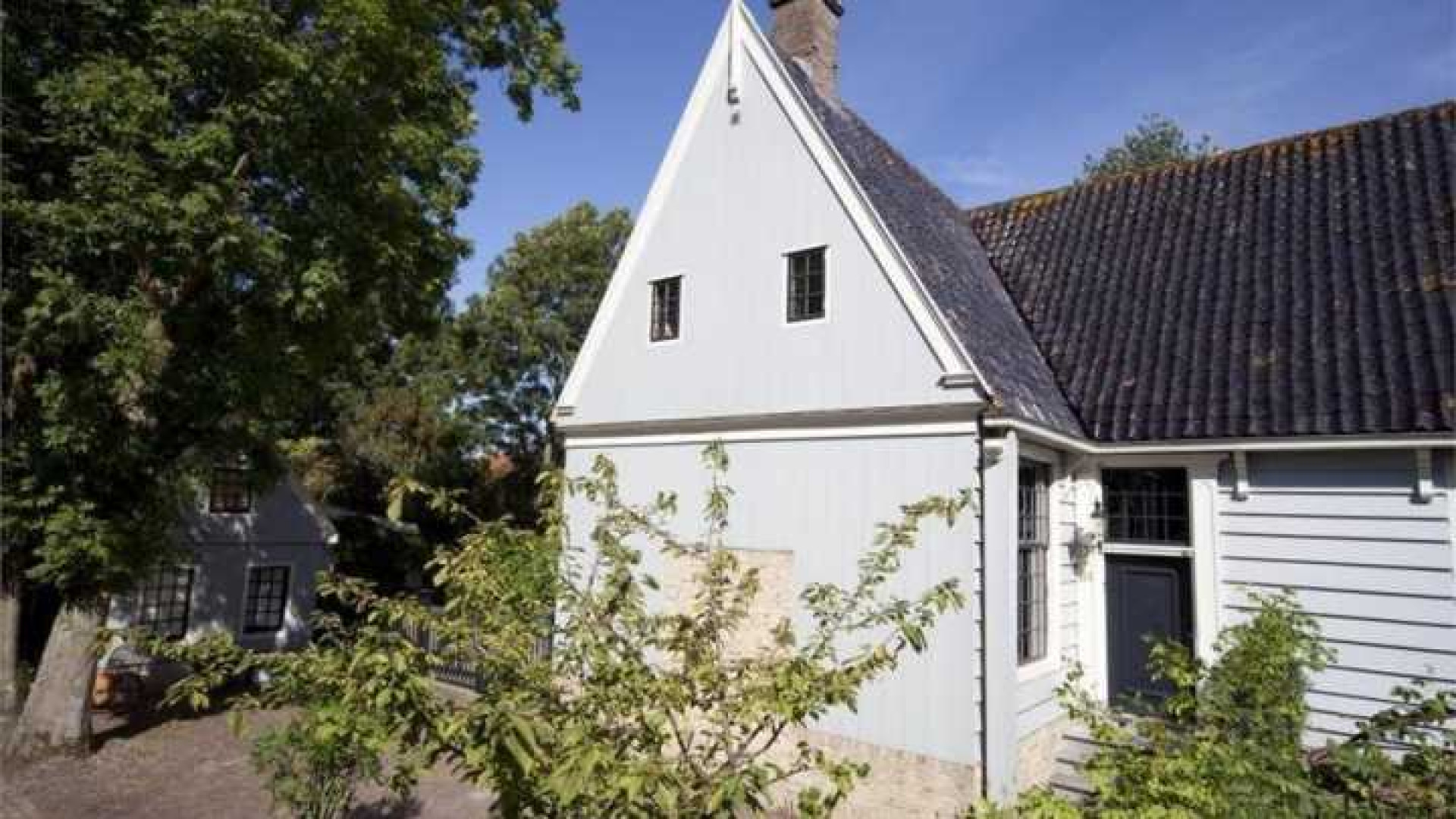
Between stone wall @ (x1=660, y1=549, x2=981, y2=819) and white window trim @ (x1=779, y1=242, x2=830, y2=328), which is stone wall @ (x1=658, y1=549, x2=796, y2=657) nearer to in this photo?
stone wall @ (x1=660, y1=549, x2=981, y2=819)

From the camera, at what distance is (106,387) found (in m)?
8.78

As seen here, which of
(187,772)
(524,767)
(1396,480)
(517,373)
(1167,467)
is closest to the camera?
(524,767)

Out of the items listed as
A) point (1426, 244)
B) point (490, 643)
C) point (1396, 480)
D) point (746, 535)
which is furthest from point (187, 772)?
point (1426, 244)

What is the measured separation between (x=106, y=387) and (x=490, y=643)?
27.7 feet

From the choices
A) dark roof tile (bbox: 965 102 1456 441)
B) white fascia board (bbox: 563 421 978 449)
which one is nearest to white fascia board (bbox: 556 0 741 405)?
white fascia board (bbox: 563 421 978 449)

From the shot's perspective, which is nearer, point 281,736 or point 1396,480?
point 281,736

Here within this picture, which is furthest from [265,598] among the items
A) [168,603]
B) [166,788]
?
[166,788]

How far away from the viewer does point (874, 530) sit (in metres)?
8.09

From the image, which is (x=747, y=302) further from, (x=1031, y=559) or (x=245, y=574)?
(x=245, y=574)

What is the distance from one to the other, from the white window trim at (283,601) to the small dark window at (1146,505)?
1731 cm

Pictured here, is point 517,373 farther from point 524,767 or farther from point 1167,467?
point 524,767

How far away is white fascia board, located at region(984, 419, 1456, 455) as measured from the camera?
6.99 meters

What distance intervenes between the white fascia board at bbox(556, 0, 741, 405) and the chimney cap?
7.89 ft

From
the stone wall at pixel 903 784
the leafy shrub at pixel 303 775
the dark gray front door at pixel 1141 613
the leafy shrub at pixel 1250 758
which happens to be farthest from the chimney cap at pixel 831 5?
the leafy shrub at pixel 303 775
